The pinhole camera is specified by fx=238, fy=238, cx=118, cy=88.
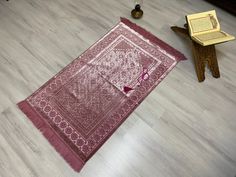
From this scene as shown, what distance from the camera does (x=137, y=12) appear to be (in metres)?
2.25

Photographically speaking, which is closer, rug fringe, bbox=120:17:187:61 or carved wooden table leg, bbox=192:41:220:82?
carved wooden table leg, bbox=192:41:220:82

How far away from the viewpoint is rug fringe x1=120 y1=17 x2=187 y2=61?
2.04m

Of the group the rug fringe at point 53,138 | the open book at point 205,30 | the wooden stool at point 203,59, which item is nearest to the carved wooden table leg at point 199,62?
the wooden stool at point 203,59

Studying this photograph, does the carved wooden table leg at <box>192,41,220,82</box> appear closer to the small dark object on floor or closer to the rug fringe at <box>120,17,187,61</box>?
the rug fringe at <box>120,17,187,61</box>

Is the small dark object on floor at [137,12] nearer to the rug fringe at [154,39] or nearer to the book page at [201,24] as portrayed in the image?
the rug fringe at [154,39]

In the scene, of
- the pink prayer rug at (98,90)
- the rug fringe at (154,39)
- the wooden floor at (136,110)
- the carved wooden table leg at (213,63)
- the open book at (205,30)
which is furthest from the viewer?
the rug fringe at (154,39)

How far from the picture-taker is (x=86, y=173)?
1.52 metres

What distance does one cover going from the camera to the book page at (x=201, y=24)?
1.90 m

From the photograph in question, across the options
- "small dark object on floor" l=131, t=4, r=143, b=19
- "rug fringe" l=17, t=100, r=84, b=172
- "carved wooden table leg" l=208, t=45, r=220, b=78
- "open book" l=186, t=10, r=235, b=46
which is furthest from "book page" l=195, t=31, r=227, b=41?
"rug fringe" l=17, t=100, r=84, b=172

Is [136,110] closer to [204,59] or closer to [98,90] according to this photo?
[98,90]

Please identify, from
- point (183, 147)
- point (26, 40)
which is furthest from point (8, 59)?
point (183, 147)

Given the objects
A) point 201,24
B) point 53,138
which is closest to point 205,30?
point 201,24

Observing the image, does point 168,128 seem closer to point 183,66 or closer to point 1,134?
point 183,66

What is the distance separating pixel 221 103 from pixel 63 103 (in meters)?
1.19
